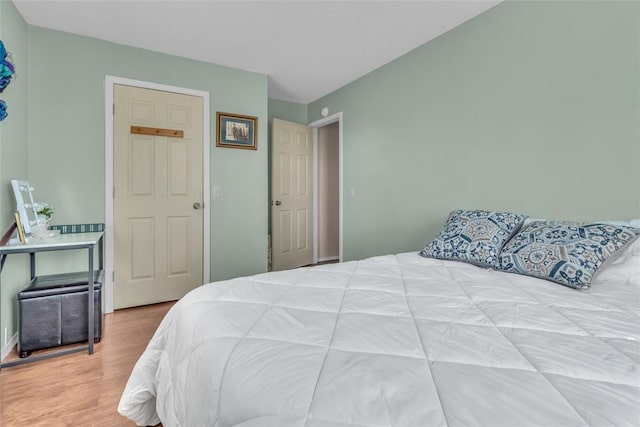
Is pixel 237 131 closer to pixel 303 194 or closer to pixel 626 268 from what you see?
pixel 303 194

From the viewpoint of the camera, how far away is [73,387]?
1571 mm

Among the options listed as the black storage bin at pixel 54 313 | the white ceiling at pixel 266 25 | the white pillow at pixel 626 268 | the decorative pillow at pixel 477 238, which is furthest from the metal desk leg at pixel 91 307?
the white pillow at pixel 626 268

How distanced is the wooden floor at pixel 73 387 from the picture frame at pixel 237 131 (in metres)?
1.97

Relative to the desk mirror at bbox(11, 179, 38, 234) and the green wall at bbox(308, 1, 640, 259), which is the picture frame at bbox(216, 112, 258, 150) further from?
the desk mirror at bbox(11, 179, 38, 234)

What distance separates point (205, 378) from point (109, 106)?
2808 mm

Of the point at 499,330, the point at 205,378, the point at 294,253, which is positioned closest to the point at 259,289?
the point at 205,378

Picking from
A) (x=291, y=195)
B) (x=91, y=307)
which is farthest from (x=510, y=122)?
(x=91, y=307)

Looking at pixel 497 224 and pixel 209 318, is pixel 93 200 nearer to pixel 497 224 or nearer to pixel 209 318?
pixel 209 318

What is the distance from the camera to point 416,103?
2.72 metres

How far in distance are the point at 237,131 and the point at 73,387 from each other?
2477mm

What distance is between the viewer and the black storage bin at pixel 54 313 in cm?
185

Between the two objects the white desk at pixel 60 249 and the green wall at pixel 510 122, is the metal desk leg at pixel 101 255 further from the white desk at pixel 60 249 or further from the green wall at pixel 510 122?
the green wall at pixel 510 122

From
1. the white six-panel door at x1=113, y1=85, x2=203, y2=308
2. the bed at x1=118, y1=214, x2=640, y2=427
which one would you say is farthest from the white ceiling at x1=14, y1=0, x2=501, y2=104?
the bed at x1=118, y1=214, x2=640, y2=427

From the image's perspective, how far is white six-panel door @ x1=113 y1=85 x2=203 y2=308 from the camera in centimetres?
268
